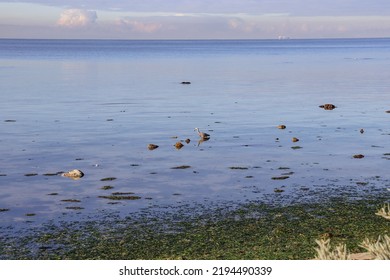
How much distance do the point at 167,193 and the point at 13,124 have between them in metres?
24.6

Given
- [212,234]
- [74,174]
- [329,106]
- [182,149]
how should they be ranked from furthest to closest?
[329,106]
[182,149]
[74,174]
[212,234]

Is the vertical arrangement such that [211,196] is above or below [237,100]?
below

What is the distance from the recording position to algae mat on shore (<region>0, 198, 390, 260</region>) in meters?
19.1

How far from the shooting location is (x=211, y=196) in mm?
25938

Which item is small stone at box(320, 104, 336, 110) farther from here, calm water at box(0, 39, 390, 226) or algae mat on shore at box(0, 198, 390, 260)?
algae mat on shore at box(0, 198, 390, 260)

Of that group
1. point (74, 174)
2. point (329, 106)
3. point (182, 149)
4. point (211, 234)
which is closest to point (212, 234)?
point (211, 234)

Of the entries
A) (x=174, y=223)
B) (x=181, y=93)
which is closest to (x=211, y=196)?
(x=174, y=223)

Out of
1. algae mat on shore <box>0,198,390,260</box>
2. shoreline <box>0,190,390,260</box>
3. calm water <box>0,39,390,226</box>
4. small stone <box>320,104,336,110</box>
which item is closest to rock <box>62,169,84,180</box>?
calm water <box>0,39,390,226</box>

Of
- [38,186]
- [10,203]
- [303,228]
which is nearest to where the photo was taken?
[303,228]

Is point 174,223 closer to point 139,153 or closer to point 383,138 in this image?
point 139,153

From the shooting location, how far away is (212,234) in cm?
2097

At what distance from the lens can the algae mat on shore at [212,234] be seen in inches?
751

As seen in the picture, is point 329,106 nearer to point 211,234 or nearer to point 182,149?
point 182,149

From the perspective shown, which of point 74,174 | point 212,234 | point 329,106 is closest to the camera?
point 212,234
